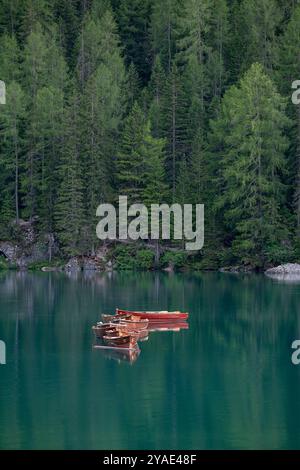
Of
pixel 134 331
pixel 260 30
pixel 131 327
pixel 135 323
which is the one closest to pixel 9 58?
pixel 260 30

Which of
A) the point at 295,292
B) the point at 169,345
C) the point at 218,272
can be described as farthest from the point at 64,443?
Result: the point at 218,272

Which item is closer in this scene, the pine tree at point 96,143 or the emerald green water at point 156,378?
the emerald green water at point 156,378

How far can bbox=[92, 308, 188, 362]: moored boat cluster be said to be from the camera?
122 feet

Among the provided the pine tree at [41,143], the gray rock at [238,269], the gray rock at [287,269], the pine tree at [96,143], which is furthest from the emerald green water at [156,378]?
the pine tree at [41,143]

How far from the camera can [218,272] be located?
71.1m

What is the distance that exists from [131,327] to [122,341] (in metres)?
2.75

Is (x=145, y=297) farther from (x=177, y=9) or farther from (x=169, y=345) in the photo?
(x=177, y=9)

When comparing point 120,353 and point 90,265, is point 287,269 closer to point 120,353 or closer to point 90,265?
point 90,265

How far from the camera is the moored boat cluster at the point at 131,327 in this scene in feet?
122

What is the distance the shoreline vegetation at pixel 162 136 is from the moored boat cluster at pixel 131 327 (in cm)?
2689

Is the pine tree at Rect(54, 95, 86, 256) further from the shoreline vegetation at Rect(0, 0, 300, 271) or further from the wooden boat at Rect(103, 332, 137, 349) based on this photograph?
the wooden boat at Rect(103, 332, 137, 349)

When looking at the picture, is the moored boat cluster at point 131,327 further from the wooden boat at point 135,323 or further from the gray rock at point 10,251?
the gray rock at point 10,251

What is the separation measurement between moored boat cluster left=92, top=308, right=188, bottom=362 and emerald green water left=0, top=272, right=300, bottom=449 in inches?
20.9

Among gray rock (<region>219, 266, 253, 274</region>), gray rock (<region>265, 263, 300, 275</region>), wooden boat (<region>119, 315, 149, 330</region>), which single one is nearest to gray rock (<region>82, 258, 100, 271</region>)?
gray rock (<region>219, 266, 253, 274</region>)
